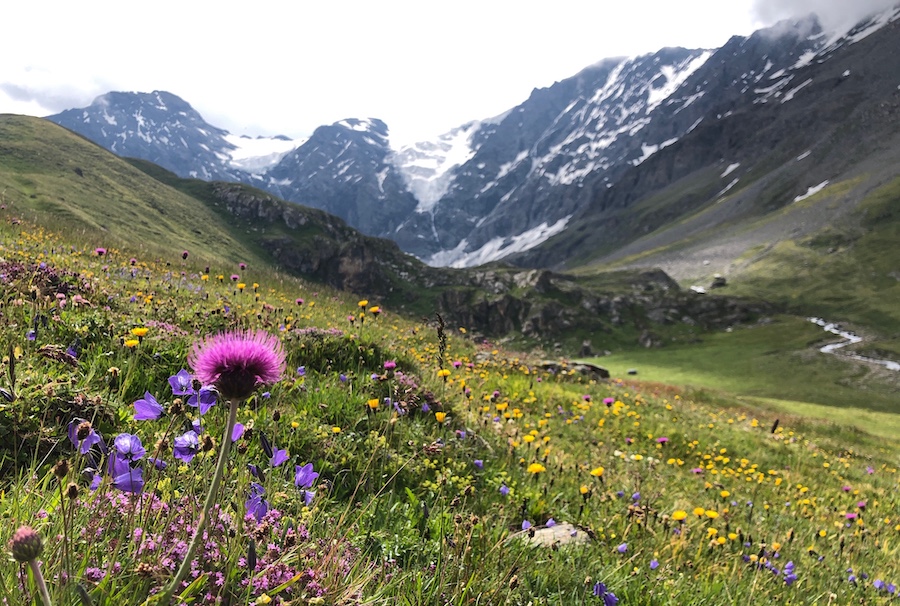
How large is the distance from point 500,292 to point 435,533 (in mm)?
125971

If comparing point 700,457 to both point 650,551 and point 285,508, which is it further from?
point 285,508

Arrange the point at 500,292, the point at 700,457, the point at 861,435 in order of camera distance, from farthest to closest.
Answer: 1. the point at 500,292
2. the point at 861,435
3. the point at 700,457

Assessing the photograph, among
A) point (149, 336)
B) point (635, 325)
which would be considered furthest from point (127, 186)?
point (635, 325)

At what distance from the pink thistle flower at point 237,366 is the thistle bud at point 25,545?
1.48 ft

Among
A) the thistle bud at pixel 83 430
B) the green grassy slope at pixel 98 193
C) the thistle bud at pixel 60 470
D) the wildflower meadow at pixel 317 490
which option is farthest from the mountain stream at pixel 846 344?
the green grassy slope at pixel 98 193

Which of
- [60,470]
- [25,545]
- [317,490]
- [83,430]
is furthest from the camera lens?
[317,490]

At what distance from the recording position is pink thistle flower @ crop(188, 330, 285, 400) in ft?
4.21

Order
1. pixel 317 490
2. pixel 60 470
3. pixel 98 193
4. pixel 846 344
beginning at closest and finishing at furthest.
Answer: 1. pixel 60 470
2. pixel 317 490
3. pixel 98 193
4. pixel 846 344

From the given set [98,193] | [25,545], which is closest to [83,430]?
[25,545]

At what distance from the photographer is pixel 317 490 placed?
8.84 ft

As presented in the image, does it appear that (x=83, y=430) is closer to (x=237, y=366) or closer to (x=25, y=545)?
(x=237, y=366)

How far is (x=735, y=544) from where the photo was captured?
15.9 ft

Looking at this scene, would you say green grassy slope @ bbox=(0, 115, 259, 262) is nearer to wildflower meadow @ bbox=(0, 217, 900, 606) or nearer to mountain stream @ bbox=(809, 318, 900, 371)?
wildflower meadow @ bbox=(0, 217, 900, 606)

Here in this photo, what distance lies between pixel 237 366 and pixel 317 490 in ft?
5.40
